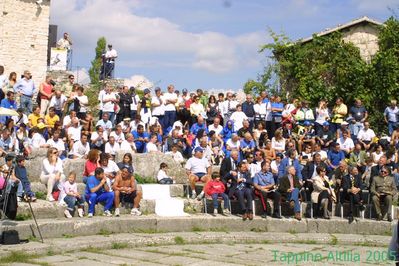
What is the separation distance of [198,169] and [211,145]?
84.2 inches

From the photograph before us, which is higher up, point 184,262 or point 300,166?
point 300,166

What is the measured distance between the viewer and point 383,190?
15.4 meters

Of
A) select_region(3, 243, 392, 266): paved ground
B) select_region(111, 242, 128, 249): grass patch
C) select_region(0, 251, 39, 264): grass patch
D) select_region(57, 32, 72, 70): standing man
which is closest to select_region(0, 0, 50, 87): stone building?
select_region(57, 32, 72, 70): standing man

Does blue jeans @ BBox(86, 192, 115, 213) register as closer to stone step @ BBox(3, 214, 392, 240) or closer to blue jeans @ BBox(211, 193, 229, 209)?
stone step @ BBox(3, 214, 392, 240)

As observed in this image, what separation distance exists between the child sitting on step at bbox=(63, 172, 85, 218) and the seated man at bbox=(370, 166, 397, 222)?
7.26 metres

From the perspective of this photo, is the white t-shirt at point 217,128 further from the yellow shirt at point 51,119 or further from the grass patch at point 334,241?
the grass patch at point 334,241

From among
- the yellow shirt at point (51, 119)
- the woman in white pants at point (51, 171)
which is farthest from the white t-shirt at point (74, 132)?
the woman in white pants at point (51, 171)

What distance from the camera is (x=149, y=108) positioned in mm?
19328

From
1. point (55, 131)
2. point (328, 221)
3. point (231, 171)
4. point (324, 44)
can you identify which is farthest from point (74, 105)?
point (324, 44)

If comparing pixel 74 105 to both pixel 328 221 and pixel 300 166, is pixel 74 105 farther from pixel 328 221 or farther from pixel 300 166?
pixel 328 221

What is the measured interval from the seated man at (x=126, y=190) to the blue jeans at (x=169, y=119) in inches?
212

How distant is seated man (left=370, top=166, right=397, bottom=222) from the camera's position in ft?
50.4

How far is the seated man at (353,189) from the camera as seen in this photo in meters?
15.4

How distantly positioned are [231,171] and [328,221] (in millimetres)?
2659
